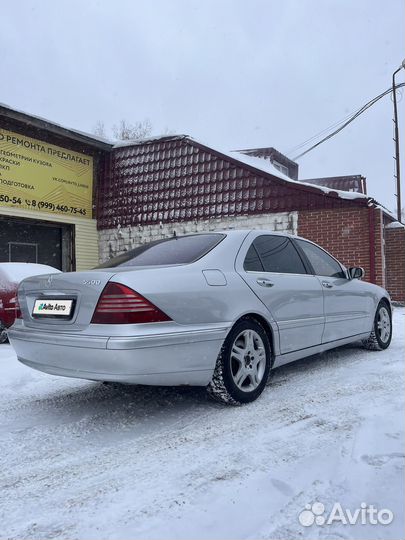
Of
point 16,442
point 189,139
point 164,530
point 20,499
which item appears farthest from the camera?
point 189,139


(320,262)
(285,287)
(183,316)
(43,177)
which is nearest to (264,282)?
(285,287)

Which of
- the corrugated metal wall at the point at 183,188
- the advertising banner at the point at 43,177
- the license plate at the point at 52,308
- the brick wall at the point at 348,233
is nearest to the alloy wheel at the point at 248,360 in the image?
the license plate at the point at 52,308

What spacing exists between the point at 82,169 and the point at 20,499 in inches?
451

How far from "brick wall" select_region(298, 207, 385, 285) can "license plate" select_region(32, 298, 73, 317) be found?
816 cm

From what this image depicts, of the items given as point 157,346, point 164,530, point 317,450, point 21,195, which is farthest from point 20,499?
point 21,195

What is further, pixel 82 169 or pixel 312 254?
pixel 82 169

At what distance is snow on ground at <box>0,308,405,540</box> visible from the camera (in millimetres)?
1933

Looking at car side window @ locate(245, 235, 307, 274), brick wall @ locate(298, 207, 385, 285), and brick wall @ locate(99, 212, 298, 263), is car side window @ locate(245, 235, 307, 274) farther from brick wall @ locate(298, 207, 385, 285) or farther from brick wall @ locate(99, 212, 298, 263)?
brick wall @ locate(99, 212, 298, 263)

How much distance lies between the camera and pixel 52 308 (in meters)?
3.26

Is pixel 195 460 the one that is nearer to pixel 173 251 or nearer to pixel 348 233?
pixel 173 251

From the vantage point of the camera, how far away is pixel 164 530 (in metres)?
1.87

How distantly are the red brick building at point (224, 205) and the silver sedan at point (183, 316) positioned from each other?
6.35 m

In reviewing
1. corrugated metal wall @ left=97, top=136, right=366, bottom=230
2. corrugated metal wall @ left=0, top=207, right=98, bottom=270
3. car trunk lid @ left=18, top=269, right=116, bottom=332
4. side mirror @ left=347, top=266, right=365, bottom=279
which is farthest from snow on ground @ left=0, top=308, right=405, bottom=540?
corrugated metal wall @ left=0, top=207, right=98, bottom=270

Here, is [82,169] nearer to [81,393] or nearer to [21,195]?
[21,195]
